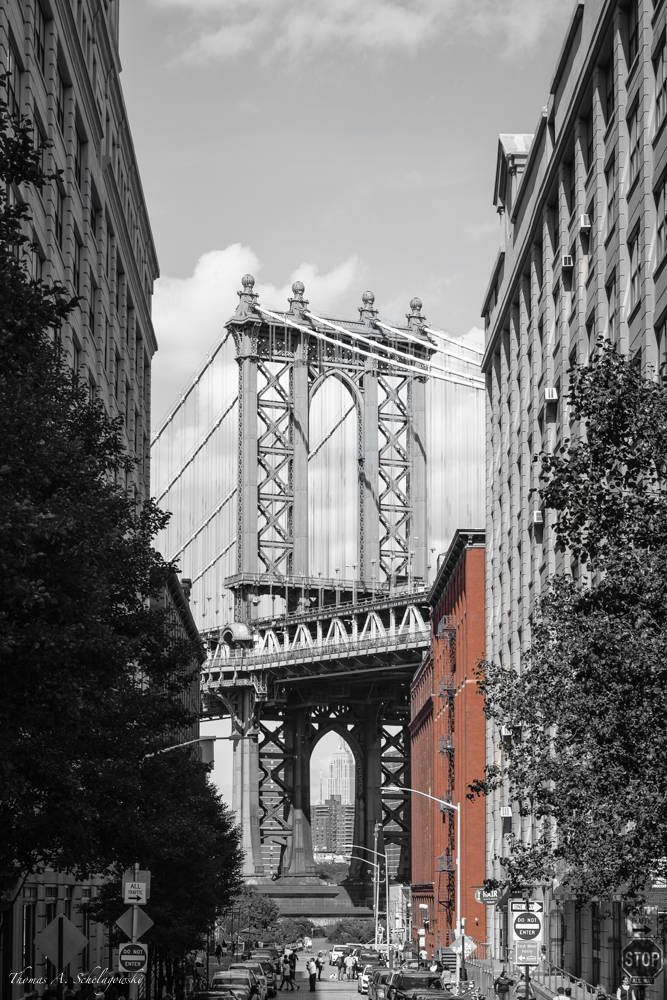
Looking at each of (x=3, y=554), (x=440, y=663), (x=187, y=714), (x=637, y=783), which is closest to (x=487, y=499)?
(x=440, y=663)

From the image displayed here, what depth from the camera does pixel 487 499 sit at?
76500 millimetres

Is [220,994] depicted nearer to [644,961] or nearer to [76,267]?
[644,961]

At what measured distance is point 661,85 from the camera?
39656mm

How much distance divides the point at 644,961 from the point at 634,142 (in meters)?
24.0

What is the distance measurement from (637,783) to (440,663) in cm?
8014

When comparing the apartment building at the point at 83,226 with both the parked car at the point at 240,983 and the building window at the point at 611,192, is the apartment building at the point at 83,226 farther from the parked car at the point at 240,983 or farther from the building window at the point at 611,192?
the building window at the point at 611,192

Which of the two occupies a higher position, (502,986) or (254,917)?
(502,986)

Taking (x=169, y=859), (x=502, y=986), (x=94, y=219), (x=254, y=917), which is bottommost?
(x=254, y=917)

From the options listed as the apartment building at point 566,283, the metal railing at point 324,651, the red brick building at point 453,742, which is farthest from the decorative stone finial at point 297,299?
the apartment building at point 566,283

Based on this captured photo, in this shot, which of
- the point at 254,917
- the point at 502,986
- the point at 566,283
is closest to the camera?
the point at 502,986

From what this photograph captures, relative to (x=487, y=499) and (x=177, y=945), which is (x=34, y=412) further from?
(x=487, y=499)

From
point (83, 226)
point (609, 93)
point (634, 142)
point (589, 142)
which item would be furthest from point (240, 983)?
point (609, 93)

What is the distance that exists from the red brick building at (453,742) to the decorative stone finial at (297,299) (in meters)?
46.8

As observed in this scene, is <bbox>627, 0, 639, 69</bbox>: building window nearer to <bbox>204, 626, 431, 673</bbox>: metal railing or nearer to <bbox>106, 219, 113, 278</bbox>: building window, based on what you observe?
<bbox>106, 219, 113, 278</bbox>: building window
